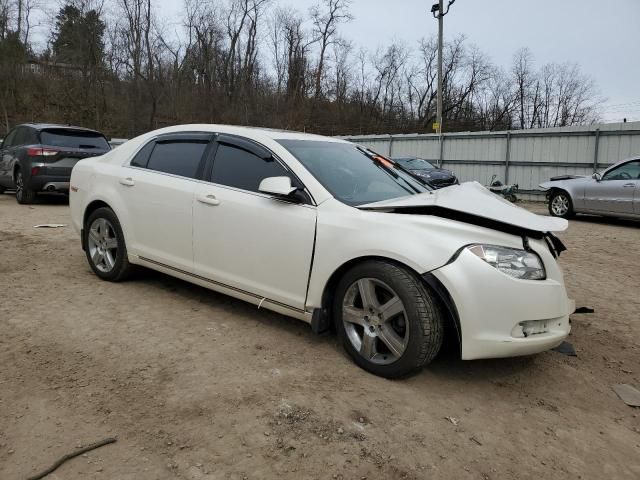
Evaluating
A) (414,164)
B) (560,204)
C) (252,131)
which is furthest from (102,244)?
(414,164)

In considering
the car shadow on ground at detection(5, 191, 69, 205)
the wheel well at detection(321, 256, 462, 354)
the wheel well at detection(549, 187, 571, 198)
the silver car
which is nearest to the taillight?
the car shadow on ground at detection(5, 191, 69, 205)

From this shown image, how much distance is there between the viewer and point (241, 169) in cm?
388

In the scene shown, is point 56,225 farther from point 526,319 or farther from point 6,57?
point 6,57

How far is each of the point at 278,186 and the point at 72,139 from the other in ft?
29.2

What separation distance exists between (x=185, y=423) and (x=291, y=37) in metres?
38.9

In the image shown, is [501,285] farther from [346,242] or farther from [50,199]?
[50,199]

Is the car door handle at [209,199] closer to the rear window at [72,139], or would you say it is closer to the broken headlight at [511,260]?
→ the broken headlight at [511,260]

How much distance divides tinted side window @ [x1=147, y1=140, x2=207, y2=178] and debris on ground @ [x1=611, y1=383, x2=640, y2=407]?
3.37m

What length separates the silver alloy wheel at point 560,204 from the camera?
12353mm

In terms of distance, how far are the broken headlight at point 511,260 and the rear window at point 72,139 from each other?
→ 32.4 feet

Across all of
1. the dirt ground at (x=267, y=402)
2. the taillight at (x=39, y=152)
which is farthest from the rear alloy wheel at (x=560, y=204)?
the taillight at (x=39, y=152)

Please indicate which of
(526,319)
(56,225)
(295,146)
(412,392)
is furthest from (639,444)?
(56,225)

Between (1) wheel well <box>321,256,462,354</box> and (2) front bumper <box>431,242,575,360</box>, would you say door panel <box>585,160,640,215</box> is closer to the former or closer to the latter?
(1) wheel well <box>321,256,462,354</box>

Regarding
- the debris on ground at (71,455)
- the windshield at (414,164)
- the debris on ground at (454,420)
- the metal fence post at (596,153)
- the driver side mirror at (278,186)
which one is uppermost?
the metal fence post at (596,153)
